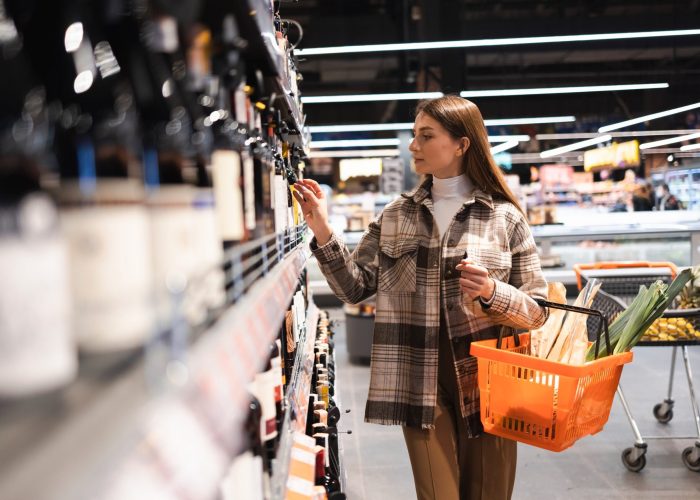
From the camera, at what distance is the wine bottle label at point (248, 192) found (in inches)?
48.6

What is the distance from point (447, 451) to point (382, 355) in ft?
1.26

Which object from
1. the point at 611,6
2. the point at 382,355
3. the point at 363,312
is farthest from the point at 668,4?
the point at 382,355

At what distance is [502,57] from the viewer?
14.4m

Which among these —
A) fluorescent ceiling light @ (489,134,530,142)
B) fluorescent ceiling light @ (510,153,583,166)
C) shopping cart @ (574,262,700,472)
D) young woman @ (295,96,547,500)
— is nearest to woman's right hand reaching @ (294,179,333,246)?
young woman @ (295,96,547,500)

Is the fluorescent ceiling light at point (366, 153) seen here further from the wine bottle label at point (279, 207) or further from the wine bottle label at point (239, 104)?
the wine bottle label at point (239, 104)

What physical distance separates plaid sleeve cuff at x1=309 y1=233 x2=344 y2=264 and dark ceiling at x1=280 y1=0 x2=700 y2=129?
3338 millimetres

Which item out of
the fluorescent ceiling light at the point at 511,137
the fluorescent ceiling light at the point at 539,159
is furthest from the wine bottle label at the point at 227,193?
the fluorescent ceiling light at the point at 539,159

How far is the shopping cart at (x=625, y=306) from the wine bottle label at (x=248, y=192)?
2717 mm

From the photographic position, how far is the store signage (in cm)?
1246

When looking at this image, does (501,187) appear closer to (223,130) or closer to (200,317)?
(223,130)

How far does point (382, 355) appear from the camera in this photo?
232cm

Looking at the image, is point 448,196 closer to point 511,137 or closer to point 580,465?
point 580,465

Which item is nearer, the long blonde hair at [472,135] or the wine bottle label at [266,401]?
the wine bottle label at [266,401]

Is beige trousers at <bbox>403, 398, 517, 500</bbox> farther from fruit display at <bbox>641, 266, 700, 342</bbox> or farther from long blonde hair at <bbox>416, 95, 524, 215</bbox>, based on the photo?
fruit display at <bbox>641, 266, 700, 342</bbox>
